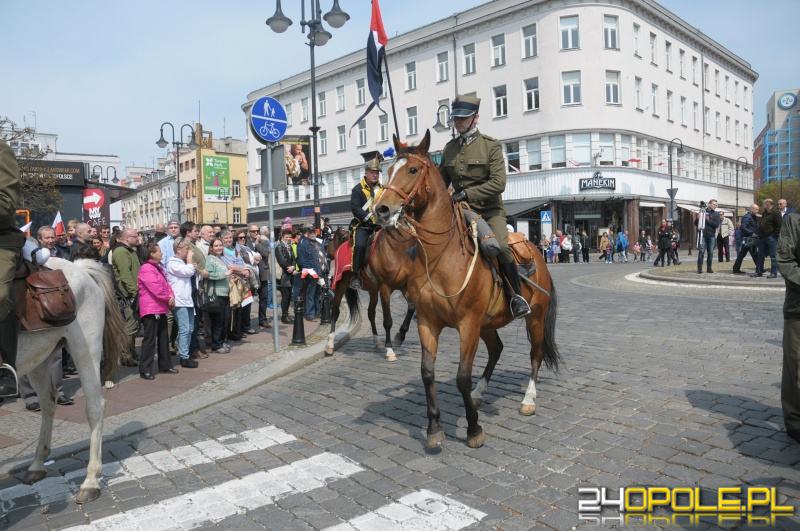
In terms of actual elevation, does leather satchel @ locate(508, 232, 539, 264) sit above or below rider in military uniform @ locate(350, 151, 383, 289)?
below

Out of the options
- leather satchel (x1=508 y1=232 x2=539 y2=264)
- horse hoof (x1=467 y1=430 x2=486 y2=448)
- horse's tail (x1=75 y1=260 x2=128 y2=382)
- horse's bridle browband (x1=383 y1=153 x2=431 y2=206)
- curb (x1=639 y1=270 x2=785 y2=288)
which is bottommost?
horse hoof (x1=467 y1=430 x2=486 y2=448)

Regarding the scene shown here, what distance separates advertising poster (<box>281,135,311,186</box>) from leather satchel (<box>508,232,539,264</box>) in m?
21.2

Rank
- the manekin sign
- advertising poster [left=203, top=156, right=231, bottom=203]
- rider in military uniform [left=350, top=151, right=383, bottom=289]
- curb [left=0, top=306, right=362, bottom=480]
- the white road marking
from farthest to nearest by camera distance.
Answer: advertising poster [left=203, top=156, right=231, bottom=203]
the manekin sign
the white road marking
rider in military uniform [left=350, top=151, right=383, bottom=289]
curb [left=0, top=306, right=362, bottom=480]

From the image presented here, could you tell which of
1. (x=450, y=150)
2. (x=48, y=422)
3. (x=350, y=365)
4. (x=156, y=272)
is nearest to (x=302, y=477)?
(x=48, y=422)

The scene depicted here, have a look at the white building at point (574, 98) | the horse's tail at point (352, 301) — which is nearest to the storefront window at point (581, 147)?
the white building at point (574, 98)

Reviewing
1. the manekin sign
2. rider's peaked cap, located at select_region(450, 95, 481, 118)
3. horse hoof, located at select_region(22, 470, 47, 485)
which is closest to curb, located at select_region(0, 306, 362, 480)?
horse hoof, located at select_region(22, 470, 47, 485)

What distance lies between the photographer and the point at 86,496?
13.5 ft

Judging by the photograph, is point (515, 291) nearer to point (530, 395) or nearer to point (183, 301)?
point (530, 395)

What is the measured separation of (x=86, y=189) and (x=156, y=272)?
17193mm

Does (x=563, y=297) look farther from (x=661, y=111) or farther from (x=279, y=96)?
(x=279, y=96)

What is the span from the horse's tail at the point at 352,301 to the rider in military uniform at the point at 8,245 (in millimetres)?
5783

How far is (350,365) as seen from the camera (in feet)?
27.4

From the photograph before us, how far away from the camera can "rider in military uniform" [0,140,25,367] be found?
371 cm

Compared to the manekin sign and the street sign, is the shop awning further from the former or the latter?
the street sign
